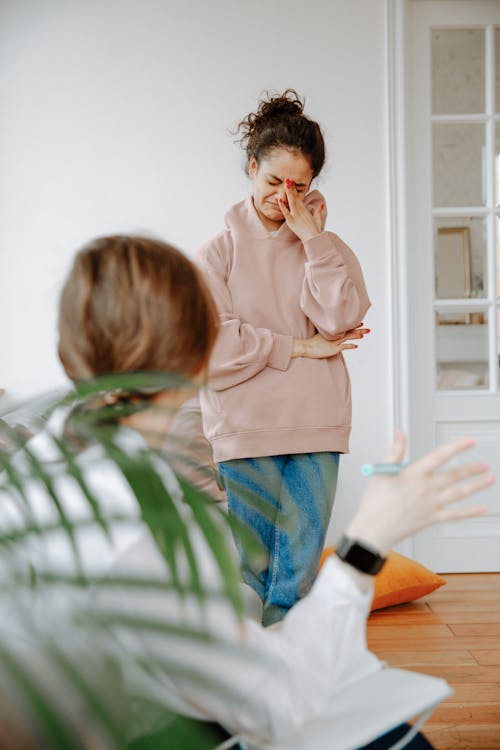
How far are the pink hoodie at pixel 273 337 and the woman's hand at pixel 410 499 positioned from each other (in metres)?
1.33

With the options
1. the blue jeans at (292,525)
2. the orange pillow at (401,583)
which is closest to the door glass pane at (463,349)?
the orange pillow at (401,583)

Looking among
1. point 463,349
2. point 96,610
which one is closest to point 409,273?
point 463,349

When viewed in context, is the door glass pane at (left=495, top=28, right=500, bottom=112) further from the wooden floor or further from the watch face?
the watch face

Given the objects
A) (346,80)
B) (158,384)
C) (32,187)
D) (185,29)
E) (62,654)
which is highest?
(185,29)

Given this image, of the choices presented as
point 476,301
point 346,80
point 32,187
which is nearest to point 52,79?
point 32,187

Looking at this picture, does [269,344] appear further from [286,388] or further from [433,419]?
[433,419]

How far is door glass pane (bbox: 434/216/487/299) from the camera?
3695 mm

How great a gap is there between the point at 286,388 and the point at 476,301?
5.94 feet

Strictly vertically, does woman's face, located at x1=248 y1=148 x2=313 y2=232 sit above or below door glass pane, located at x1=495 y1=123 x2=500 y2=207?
below

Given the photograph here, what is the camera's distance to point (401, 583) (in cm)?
300

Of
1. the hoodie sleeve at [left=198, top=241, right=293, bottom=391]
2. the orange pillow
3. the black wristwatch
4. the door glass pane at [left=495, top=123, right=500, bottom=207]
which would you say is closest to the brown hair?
the black wristwatch

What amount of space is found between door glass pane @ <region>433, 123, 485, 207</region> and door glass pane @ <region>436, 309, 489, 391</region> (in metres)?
0.50

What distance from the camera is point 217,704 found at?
0.73 meters

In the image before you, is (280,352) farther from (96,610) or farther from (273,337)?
(96,610)
